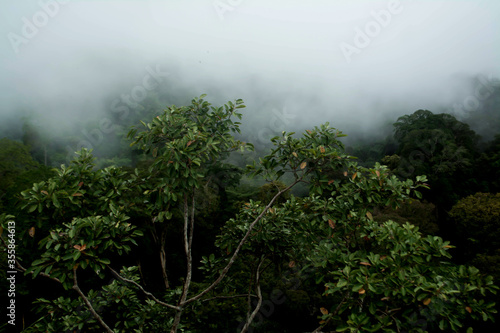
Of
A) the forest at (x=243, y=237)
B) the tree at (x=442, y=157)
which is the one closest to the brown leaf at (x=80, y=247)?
the forest at (x=243, y=237)

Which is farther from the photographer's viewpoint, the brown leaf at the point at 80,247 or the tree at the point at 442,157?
the tree at the point at 442,157

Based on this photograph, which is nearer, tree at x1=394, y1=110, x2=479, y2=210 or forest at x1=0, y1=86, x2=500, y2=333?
forest at x1=0, y1=86, x2=500, y2=333

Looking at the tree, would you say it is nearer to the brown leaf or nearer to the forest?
the forest

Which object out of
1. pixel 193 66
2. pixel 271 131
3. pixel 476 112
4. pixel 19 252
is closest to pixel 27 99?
pixel 193 66

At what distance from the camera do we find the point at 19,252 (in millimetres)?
8555

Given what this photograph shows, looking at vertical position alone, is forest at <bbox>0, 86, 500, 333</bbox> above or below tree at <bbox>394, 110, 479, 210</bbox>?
above

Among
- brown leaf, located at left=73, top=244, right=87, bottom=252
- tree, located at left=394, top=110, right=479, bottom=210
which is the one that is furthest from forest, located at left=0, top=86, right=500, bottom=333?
tree, located at left=394, top=110, right=479, bottom=210

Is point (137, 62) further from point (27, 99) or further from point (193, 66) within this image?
point (27, 99)

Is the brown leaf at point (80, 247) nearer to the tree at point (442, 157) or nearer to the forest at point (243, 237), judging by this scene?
the forest at point (243, 237)

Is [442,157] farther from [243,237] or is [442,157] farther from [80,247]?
[80,247]

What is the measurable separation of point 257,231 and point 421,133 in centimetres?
2000

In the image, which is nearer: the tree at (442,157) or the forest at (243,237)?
the forest at (243,237)

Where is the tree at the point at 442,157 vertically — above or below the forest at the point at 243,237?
below

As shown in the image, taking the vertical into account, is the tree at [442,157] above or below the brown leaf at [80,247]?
below
